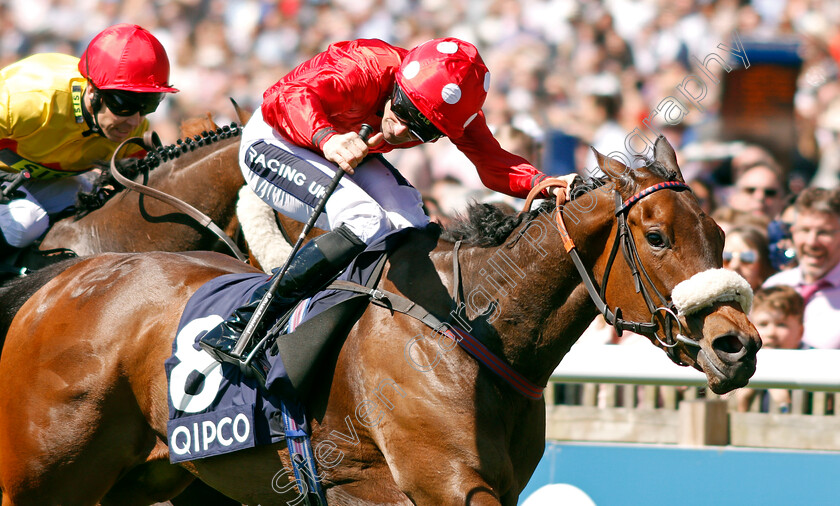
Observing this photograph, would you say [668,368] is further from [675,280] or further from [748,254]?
[675,280]

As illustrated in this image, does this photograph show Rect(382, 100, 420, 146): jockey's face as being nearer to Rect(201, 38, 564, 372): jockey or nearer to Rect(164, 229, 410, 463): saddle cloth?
Rect(201, 38, 564, 372): jockey

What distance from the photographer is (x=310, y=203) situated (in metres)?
3.50

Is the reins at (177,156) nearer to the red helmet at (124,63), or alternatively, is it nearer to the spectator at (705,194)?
the red helmet at (124,63)

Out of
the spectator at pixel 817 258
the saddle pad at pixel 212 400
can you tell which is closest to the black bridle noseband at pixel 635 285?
the saddle pad at pixel 212 400

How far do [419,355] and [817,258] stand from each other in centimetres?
310

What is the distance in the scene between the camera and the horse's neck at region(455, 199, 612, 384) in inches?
121

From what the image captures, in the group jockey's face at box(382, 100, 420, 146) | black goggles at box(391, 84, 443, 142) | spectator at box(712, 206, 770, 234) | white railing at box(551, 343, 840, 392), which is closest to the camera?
black goggles at box(391, 84, 443, 142)

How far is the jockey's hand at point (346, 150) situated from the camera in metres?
3.11

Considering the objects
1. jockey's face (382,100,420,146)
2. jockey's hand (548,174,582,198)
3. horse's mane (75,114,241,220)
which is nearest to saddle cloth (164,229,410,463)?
jockey's face (382,100,420,146)

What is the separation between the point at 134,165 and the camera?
15.3 feet

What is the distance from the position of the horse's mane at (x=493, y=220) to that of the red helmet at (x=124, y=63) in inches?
66.4

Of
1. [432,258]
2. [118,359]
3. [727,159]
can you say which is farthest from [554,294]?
[727,159]

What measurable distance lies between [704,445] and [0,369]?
3.04m

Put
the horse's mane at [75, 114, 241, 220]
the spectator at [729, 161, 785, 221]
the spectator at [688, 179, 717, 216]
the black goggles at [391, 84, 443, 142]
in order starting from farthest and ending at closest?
the spectator at [688, 179, 717, 216], the spectator at [729, 161, 785, 221], the horse's mane at [75, 114, 241, 220], the black goggles at [391, 84, 443, 142]
